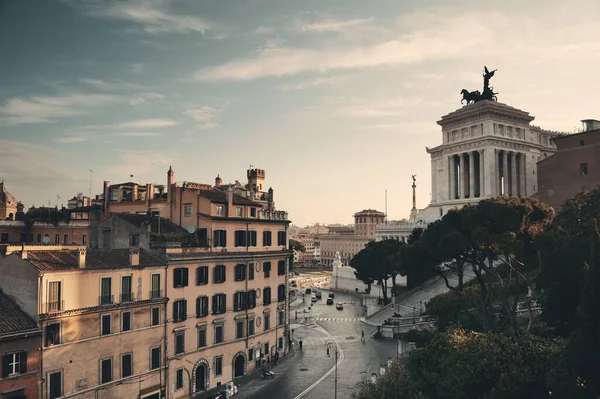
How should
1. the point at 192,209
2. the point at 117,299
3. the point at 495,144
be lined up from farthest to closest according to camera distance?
the point at 495,144 < the point at 192,209 < the point at 117,299

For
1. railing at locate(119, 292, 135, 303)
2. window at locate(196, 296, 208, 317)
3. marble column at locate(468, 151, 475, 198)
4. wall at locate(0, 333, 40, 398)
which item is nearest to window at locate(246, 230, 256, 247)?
window at locate(196, 296, 208, 317)

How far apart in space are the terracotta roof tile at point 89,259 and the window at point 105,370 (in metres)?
6.29

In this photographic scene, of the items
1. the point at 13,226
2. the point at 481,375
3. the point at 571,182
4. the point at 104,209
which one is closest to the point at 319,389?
the point at 481,375

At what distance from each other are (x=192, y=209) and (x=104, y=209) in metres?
11.5

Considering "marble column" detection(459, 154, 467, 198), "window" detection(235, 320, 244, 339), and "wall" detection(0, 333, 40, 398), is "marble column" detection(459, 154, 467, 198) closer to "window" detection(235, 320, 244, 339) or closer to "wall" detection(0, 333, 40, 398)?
"window" detection(235, 320, 244, 339)

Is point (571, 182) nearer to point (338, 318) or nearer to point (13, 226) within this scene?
point (338, 318)

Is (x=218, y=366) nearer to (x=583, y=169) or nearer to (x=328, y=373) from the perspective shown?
(x=328, y=373)

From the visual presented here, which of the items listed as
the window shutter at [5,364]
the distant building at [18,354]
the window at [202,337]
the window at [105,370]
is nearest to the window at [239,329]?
the window at [202,337]

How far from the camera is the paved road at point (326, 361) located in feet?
140

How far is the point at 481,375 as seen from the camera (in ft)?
76.9

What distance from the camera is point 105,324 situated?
36.8 m

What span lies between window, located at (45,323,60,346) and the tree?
57.3 meters

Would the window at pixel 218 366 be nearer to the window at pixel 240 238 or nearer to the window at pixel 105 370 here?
the window at pixel 240 238

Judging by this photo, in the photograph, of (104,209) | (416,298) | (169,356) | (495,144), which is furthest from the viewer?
(495,144)
